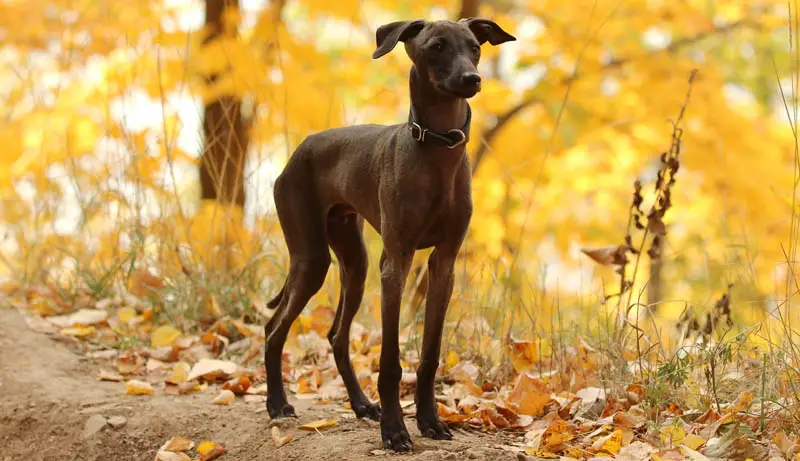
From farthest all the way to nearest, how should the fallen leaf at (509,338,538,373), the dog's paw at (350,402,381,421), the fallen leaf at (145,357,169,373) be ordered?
the fallen leaf at (145,357,169,373)
the fallen leaf at (509,338,538,373)
the dog's paw at (350,402,381,421)

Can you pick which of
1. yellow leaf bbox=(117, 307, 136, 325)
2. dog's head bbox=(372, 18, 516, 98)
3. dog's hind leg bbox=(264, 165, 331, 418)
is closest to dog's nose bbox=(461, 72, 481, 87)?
dog's head bbox=(372, 18, 516, 98)

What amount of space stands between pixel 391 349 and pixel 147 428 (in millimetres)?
1332

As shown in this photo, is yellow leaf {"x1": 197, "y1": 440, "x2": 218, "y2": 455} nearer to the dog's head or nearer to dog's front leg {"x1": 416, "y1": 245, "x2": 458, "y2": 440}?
dog's front leg {"x1": 416, "y1": 245, "x2": 458, "y2": 440}

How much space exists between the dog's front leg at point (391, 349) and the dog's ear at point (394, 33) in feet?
2.23

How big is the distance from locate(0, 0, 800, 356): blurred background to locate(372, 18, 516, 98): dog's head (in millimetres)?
1504

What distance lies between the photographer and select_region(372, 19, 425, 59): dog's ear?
274 centimetres

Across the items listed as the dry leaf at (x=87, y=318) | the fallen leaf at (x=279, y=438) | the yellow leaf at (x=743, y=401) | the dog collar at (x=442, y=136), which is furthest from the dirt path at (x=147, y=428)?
the dog collar at (x=442, y=136)

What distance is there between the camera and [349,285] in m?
3.42

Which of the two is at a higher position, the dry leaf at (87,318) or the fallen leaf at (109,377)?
the dry leaf at (87,318)

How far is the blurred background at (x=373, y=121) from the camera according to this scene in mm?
5090

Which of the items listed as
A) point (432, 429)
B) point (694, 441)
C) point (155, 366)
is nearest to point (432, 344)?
point (432, 429)

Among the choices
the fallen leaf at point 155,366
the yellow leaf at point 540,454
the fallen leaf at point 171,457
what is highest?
the fallen leaf at point 155,366

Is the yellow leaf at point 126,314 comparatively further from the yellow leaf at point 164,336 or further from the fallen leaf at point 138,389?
the fallen leaf at point 138,389

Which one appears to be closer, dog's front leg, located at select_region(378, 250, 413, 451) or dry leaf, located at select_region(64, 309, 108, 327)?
dog's front leg, located at select_region(378, 250, 413, 451)
